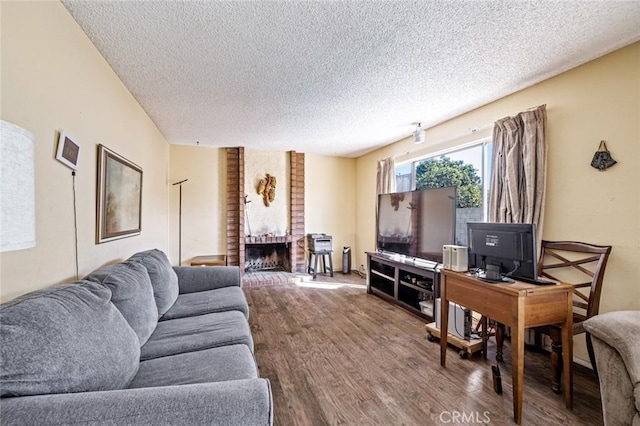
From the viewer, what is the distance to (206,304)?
221 cm

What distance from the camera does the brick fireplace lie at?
16.7 ft

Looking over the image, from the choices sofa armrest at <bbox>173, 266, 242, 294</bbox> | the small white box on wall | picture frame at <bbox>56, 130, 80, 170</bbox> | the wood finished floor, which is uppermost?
picture frame at <bbox>56, 130, 80, 170</bbox>

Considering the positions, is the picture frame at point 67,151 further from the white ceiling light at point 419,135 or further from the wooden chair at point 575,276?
the white ceiling light at point 419,135

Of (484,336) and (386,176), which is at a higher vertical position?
(386,176)

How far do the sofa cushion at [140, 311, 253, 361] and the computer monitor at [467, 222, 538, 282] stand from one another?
1.68 metres

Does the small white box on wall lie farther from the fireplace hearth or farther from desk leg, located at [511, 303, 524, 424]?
the fireplace hearth

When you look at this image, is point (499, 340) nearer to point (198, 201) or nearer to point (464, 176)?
point (464, 176)

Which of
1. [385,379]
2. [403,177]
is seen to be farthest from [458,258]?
[403,177]

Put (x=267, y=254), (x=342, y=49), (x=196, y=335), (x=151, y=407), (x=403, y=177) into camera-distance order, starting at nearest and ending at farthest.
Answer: (x=151, y=407), (x=196, y=335), (x=342, y=49), (x=403, y=177), (x=267, y=254)

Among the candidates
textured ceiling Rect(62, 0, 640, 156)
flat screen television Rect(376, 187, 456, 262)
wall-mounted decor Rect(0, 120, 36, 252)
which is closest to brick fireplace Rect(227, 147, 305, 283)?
flat screen television Rect(376, 187, 456, 262)

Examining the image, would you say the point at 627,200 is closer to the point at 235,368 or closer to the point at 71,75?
the point at 235,368

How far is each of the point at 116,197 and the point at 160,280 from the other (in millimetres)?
821

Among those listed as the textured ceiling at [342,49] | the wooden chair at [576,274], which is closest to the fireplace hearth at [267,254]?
the textured ceiling at [342,49]

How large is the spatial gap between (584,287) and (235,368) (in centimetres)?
255
